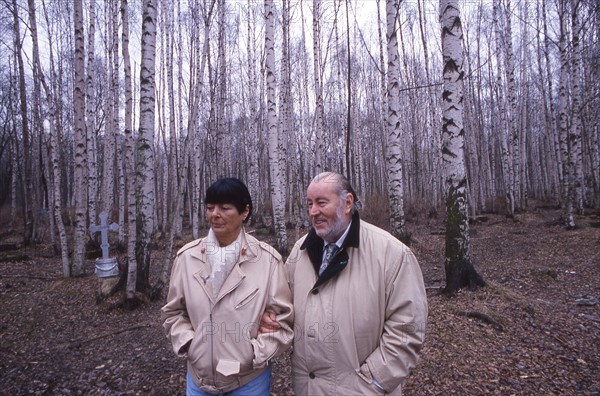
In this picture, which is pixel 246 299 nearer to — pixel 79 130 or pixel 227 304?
pixel 227 304

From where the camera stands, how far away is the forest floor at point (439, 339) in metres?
3.47

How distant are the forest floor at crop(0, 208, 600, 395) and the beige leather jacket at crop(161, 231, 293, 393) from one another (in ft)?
6.23

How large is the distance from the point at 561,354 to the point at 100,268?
8.32 metres

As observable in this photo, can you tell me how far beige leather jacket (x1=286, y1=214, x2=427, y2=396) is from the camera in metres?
1.73

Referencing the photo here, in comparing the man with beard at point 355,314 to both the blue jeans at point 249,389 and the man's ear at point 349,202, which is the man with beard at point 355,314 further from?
the blue jeans at point 249,389

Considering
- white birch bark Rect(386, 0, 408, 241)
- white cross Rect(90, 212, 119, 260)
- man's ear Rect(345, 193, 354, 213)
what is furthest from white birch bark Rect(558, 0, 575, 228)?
white cross Rect(90, 212, 119, 260)

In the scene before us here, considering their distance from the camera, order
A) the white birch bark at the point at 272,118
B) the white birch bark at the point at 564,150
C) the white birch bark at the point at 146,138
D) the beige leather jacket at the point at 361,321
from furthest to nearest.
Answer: the white birch bark at the point at 564,150 → the white birch bark at the point at 272,118 → the white birch bark at the point at 146,138 → the beige leather jacket at the point at 361,321

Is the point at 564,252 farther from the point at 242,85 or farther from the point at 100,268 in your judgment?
the point at 242,85

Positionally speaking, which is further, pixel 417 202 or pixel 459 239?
pixel 417 202

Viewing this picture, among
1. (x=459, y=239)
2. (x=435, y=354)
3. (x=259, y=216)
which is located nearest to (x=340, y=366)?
(x=435, y=354)

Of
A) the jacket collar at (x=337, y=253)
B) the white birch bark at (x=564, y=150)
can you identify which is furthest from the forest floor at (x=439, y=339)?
the white birch bark at (x=564, y=150)

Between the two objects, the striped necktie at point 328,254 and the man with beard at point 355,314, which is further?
the striped necktie at point 328,254

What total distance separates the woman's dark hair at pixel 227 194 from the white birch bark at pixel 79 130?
280 inches

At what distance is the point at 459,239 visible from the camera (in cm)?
546
